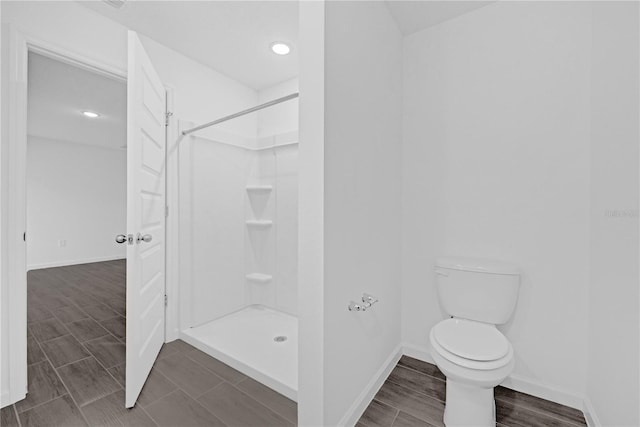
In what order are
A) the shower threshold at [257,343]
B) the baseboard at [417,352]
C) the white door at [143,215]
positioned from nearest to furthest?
the white door at [143,215]
the shower threshold at [257,343]
the baseboard at [417,352]

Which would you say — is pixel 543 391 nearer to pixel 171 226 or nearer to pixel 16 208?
pixel 171 226

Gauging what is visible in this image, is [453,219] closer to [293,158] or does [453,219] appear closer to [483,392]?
[483,392]

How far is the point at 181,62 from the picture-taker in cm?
229

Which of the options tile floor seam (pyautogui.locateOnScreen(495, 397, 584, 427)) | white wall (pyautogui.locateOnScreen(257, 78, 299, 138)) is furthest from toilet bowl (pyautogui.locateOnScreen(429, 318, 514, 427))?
white wall (pyautogui.locateOnScreen(257, 78, 299, 138))

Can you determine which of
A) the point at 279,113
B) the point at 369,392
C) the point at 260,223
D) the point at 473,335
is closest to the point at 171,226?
the point at 260,223

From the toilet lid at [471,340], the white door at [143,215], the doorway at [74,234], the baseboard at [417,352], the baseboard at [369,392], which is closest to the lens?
the toilet lid at [471,340]

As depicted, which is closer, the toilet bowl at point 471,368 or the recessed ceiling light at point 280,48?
the toilet bowl at point 471,368

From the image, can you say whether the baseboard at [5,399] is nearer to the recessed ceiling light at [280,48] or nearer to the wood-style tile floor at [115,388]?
the wood-style tile floor at [115,388]

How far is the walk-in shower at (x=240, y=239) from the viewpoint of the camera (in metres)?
2.24

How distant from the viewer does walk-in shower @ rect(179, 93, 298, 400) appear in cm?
224

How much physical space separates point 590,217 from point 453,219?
2.18 ft

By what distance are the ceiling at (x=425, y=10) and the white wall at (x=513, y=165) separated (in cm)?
6

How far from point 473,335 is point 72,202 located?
705 centimetres

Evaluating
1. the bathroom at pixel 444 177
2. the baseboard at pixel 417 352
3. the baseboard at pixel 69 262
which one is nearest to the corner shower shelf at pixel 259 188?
the bathroom at pixel 444 177
